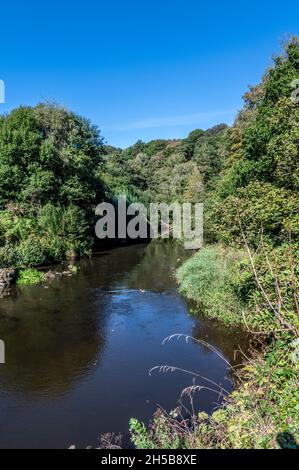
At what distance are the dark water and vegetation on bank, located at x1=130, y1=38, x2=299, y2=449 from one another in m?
0.96

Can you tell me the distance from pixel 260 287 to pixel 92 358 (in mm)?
9751

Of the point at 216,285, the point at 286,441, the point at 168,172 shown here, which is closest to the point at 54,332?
the point at 216,285

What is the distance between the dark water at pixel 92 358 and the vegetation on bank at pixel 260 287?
3.17 feet

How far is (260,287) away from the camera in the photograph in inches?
174

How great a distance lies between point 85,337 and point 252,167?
38.0 ft

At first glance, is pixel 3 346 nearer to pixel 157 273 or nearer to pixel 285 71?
pixel 157 273

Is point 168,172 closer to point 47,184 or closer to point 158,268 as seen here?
point 47,184

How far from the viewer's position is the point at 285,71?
18.4 m

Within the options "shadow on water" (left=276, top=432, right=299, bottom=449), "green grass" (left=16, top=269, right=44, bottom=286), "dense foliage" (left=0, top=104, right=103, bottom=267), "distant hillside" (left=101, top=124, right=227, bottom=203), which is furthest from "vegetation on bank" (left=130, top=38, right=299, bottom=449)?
"distant hillside" (left=101, top=124, right=227, bottom=203)

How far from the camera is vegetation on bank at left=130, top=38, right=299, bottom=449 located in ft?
18.9
